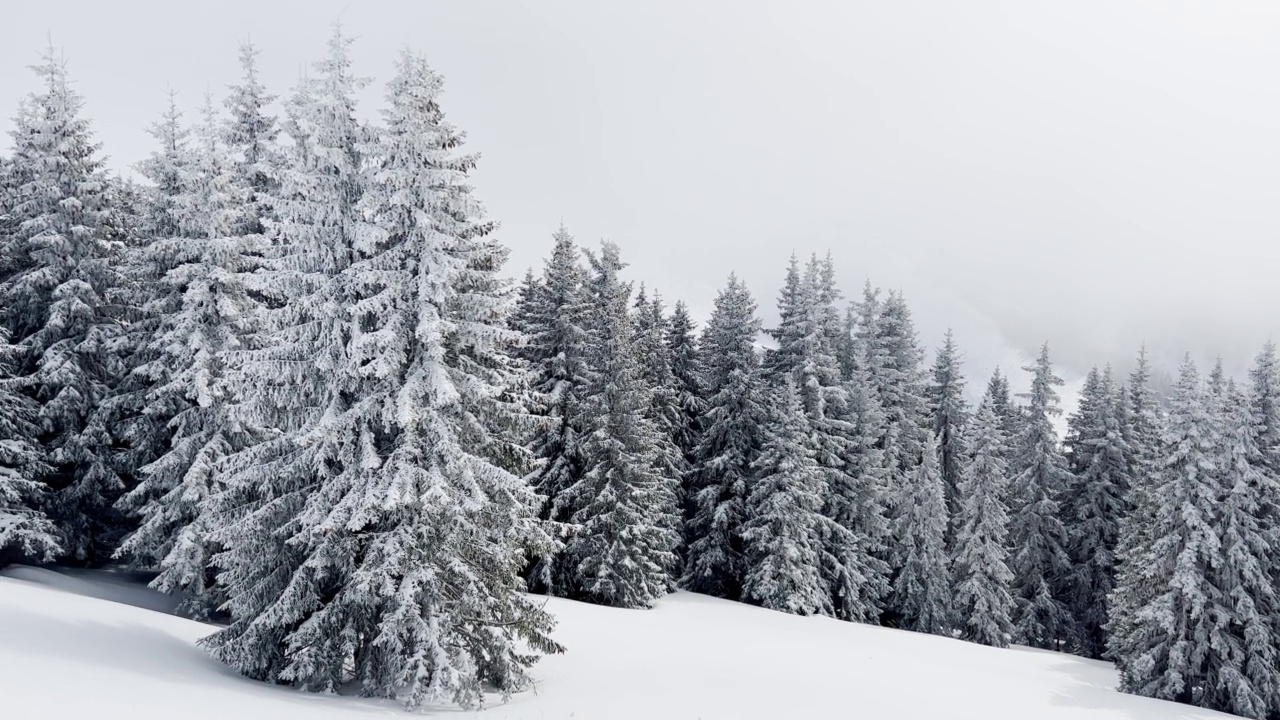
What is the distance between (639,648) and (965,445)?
3103 cm

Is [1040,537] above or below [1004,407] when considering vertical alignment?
below

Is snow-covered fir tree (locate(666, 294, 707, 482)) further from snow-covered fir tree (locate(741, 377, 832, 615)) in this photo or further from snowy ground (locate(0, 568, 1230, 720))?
snowy ground (locate(0, 568, 1230, 720))

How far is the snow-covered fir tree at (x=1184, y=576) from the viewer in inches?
938

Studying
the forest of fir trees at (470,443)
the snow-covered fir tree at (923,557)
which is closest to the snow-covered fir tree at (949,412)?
the forest of fir trees at (470,443)

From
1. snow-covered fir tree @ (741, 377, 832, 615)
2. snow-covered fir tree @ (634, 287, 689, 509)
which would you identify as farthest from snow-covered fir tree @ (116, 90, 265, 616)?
snow-covered fir tree @ (741, 377, 832, 615)

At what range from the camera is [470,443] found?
44.8 feet

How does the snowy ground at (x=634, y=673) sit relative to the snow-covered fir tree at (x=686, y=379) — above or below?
below

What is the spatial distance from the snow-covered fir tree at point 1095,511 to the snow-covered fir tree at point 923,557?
8091mm

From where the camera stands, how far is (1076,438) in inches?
1629

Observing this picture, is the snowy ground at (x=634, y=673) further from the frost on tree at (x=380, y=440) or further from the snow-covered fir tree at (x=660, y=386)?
the snow-covered fir tree at (x=660, y=386)

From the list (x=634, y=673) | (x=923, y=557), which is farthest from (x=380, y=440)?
(x=923, y=557)

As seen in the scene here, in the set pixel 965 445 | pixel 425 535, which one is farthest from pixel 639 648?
pixel 965 445

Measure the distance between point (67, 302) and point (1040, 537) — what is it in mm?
44218

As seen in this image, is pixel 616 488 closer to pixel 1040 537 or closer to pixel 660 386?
pixel 660 386
